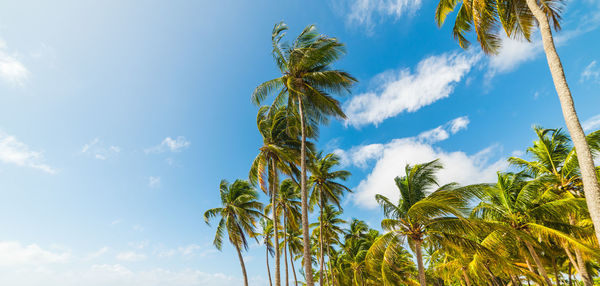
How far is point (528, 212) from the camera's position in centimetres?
1116

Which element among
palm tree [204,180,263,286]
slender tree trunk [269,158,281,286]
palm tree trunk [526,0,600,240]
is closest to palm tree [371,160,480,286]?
palm tree trunk [526,0,600,240]

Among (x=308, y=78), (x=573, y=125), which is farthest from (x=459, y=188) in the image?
(x=308, y=78)

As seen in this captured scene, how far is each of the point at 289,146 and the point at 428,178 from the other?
8530mm

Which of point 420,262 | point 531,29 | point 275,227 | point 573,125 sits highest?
point 531,29

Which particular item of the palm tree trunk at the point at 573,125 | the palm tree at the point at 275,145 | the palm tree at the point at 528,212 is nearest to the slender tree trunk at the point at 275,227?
the palm tree at the point at 275,145

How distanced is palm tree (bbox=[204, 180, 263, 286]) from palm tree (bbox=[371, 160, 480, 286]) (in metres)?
11.4

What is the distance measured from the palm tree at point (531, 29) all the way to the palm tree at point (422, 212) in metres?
4.09

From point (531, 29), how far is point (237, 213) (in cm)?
1986

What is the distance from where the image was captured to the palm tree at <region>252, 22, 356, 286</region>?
11938 mm

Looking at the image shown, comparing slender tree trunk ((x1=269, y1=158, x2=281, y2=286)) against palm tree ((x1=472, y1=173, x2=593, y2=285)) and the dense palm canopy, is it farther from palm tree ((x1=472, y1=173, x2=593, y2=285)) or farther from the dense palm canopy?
palm tree ((x1=472, y1=173, x2=593, y2=285))

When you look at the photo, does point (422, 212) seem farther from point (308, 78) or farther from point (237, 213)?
point (237, 213)

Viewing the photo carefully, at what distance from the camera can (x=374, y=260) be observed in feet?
40.5

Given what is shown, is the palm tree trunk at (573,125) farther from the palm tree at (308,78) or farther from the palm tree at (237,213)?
the palm tree at (237,213)

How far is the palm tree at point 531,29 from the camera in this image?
5.18m
